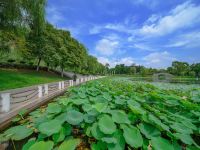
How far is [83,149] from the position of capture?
177 cm

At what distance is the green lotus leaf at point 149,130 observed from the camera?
1665 mm

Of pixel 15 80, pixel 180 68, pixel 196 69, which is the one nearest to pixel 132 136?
pixel 15 80

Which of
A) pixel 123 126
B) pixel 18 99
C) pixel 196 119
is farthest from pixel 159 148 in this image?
pixel 18 99

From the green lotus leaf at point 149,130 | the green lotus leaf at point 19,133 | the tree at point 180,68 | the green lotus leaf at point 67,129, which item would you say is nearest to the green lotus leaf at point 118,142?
the green lotus leaf at point 149,130

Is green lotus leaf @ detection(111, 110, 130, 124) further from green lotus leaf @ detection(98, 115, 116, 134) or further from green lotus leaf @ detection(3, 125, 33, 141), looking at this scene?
green lotus leaf @ detection(3, 125, 33, 141)

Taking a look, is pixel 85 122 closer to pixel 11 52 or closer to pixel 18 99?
pixel 18 99

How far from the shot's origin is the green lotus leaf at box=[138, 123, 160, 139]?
167 centimetres

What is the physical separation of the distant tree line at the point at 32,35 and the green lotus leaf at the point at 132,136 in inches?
579

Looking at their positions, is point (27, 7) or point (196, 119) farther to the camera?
point (27, 7)

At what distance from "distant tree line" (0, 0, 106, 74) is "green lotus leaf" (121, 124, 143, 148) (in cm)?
1470

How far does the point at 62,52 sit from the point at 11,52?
1279 cm

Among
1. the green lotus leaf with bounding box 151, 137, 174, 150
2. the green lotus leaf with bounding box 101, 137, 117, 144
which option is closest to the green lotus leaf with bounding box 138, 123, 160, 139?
the green lotus leaf with bounding box 151, 137, 174, 150

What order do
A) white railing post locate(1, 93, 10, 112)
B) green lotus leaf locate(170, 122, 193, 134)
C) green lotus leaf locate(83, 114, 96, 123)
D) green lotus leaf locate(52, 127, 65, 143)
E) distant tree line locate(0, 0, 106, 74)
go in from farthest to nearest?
distant tree line locate(0, 0, 106, 74) < white railing post locate(1, 93, 10, 112) < green lotus leaf locate(83, 114, 96, 123) < green lotus leaf locate(170, 122, 193, 134) < green lotus leaf locate(52, 127, 65, 143)

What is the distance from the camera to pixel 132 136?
1.58 metres
